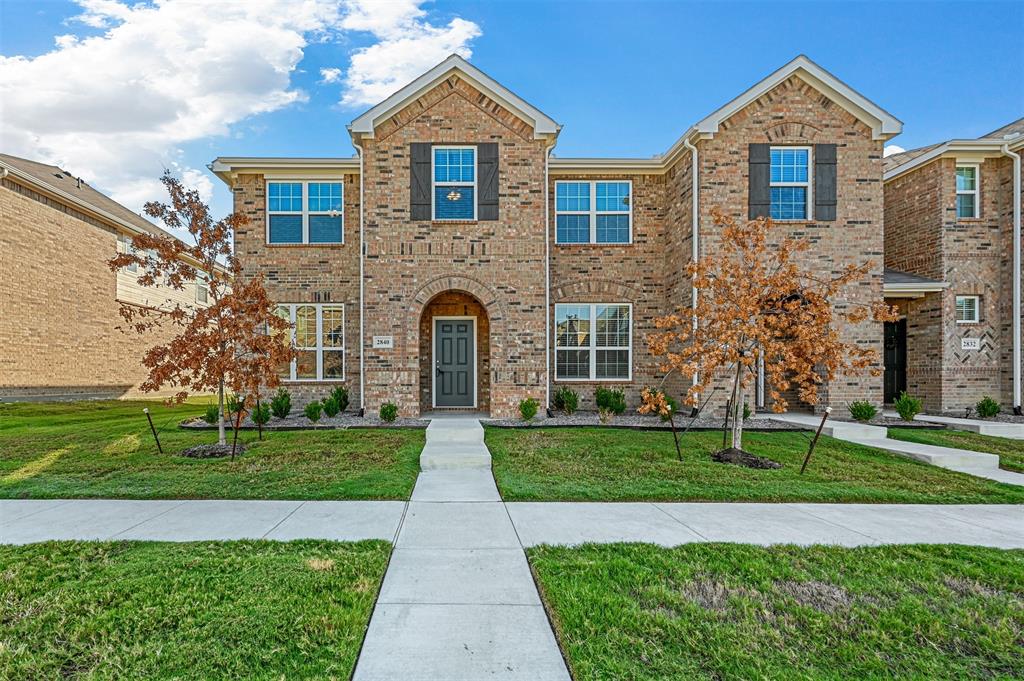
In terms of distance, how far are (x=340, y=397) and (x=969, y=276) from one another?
16.1m

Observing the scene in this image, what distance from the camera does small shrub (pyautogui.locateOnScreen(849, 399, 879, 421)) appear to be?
10727 millimetres

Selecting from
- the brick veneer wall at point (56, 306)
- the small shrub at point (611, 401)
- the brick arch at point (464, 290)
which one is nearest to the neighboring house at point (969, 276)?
the small shrub at point (611, 401)

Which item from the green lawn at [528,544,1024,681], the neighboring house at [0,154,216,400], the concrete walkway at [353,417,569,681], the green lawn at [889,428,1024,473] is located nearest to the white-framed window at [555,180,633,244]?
the green lawn at [889,428,1024,473]

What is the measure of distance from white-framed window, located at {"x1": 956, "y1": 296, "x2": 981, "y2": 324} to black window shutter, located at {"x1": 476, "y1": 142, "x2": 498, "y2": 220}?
39.5 feet

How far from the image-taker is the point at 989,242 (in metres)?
12.7

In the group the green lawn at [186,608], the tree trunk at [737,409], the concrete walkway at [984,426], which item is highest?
the tree trunk at [737,409]

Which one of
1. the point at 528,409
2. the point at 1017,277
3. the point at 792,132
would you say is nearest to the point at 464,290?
the point at 528,409

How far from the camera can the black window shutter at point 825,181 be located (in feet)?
38.3

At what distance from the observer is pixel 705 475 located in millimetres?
6477

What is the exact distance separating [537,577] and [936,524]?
416 cm

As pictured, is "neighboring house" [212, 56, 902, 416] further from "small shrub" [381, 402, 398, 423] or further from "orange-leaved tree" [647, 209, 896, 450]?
"orange-leaved tree" [647, 209, 896, 450]

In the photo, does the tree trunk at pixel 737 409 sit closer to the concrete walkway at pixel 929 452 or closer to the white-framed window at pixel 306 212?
the concrete walkway at pixel 929 452

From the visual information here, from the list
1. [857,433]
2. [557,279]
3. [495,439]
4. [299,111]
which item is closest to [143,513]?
[495,439]

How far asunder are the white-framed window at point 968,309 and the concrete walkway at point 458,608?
1399 centimetres
